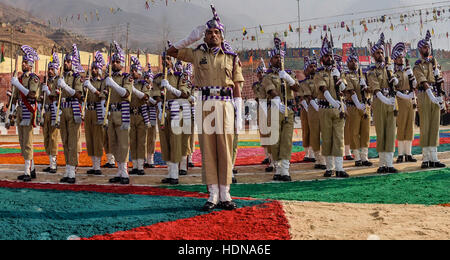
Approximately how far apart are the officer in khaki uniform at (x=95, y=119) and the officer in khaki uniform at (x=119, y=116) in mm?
1153

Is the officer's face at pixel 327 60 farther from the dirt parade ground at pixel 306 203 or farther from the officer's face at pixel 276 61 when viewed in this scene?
the dirt parade ground at pixel 306 203

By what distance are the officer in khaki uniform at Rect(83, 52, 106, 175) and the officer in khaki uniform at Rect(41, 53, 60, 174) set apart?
78cm

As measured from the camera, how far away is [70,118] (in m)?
8.05

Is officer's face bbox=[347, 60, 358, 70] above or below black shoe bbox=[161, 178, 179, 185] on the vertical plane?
above

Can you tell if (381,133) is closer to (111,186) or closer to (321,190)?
(321,190)

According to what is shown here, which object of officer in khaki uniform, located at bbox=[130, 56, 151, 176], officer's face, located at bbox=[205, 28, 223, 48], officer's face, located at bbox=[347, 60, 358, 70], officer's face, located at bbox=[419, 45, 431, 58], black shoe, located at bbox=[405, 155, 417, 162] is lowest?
black shoe, located at bbox=[405, 155, 417, 162]

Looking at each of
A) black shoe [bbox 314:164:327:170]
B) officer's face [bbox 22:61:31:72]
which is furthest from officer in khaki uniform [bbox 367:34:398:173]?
officer's face [bbox 22:61:31:72]

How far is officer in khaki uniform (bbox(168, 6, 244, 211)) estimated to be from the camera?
18.0 feet

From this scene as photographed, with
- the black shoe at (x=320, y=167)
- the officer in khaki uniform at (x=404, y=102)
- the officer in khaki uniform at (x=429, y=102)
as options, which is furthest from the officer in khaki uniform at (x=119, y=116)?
the officer in khaki uniform at (x=429, y=102)

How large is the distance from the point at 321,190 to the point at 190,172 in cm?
362

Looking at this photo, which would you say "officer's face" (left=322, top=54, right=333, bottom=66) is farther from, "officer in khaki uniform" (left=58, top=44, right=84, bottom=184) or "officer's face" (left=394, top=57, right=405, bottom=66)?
"officer in khaki uniform" (left=58, top=44, right=84, bottom=184)

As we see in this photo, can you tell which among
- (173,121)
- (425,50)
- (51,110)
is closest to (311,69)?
(425,50)

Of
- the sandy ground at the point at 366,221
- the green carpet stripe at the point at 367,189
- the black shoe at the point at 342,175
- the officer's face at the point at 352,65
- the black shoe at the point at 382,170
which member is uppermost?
the officer's face at the point at 352,65

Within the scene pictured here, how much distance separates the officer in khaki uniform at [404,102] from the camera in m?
9.16
